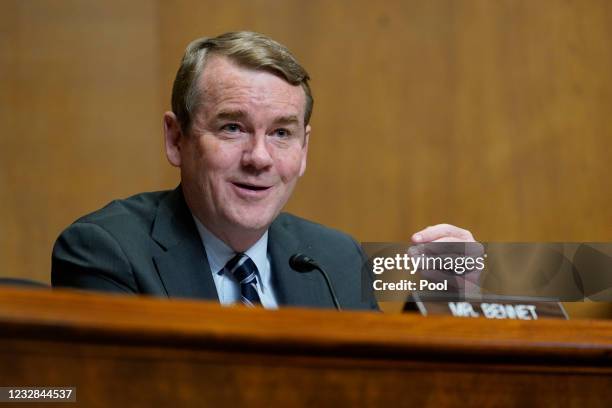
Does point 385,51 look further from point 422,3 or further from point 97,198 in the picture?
point 97,198

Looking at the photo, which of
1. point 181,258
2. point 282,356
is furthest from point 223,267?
point 282,356

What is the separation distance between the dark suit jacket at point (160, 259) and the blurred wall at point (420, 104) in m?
1.57

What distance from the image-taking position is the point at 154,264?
185 centimetres

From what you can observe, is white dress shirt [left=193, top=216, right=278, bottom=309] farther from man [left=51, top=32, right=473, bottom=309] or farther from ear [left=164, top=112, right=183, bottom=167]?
ear [left=164, top=112, right=183, bottom=167]

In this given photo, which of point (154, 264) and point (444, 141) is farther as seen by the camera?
point (444, 141)

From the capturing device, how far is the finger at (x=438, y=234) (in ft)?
5.90

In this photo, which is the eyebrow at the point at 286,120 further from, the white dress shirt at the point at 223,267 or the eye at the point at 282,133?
the white dress shirt at the point at 223,267

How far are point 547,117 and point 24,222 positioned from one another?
226 cm

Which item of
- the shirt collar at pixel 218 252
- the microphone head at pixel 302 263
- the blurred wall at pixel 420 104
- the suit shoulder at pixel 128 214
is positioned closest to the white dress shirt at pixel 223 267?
the shirt collar at pixel 218 252

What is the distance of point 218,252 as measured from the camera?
2.00m

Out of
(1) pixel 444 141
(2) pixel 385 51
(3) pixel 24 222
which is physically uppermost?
(2) pixel 385 51

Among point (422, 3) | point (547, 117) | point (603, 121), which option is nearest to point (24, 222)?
point (422, 3)

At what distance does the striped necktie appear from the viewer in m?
1.94

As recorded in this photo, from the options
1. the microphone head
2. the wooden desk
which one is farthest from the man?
the wooden desk
